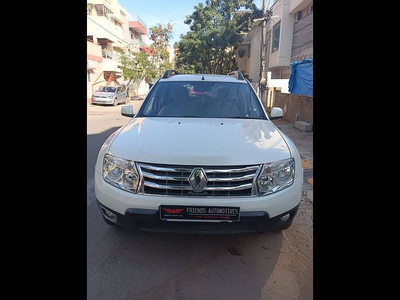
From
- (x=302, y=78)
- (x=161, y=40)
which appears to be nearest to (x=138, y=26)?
(x=161, y=40)

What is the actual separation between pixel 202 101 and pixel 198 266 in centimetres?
204

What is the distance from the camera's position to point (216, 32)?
25688 mm

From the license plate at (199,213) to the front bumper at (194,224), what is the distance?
0.15ft

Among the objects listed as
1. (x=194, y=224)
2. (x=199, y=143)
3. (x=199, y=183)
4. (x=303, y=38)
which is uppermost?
(x=303, y=38)

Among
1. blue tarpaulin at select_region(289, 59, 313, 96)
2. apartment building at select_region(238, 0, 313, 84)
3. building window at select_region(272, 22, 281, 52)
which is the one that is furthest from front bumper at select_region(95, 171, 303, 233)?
building window at select_region(272, 22, 281, 52)

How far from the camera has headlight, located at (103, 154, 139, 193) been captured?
81.7 inches

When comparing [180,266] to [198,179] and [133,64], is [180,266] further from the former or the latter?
[133,64]

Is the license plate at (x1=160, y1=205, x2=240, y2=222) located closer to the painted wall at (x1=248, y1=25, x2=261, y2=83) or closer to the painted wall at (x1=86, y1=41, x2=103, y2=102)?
the painted wall at (x1=86, y1=41, x2=103, y2=102)

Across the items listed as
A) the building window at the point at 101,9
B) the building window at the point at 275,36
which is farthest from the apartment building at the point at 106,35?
the building window at the point at 275,36

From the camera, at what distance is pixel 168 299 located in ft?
6.29
